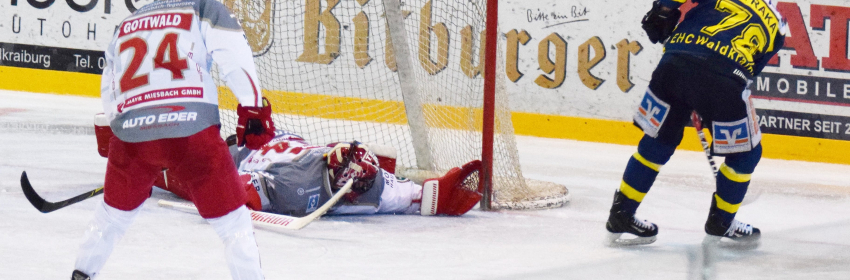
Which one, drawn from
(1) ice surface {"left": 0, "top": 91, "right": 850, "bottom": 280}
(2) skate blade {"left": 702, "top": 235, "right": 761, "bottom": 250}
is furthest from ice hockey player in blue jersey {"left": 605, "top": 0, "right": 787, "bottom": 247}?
(1) ice surface {"left": 0, "top": 91, "right": 850, "bottom": 280}

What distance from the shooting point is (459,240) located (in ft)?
12.4

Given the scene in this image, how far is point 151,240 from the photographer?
11.6 ft

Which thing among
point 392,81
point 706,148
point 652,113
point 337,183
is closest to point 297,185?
point 337,183

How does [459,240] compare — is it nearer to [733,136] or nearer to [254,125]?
[733,136]

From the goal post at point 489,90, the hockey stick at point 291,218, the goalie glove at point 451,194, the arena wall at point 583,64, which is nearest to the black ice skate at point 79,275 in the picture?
the hockey stick at point 291,218

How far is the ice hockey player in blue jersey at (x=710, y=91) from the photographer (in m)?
3.49

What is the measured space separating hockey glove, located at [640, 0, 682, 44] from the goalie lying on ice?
976mm

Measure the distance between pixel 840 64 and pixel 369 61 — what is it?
308 cm

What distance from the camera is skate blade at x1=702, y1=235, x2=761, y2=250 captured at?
3.80 meters

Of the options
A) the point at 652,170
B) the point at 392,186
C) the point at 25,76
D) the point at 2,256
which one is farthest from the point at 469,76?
the point at 25,76

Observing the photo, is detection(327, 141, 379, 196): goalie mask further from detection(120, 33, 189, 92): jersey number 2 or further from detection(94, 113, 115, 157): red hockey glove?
detection(120, 33, 189, 92): jersey number 2

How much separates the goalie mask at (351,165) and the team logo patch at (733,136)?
4.23 ft

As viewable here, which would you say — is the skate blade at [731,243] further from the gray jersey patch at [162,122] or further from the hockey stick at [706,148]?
the gray jersey patch at [162,122]

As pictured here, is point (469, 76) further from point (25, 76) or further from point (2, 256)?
point (25, 76)
